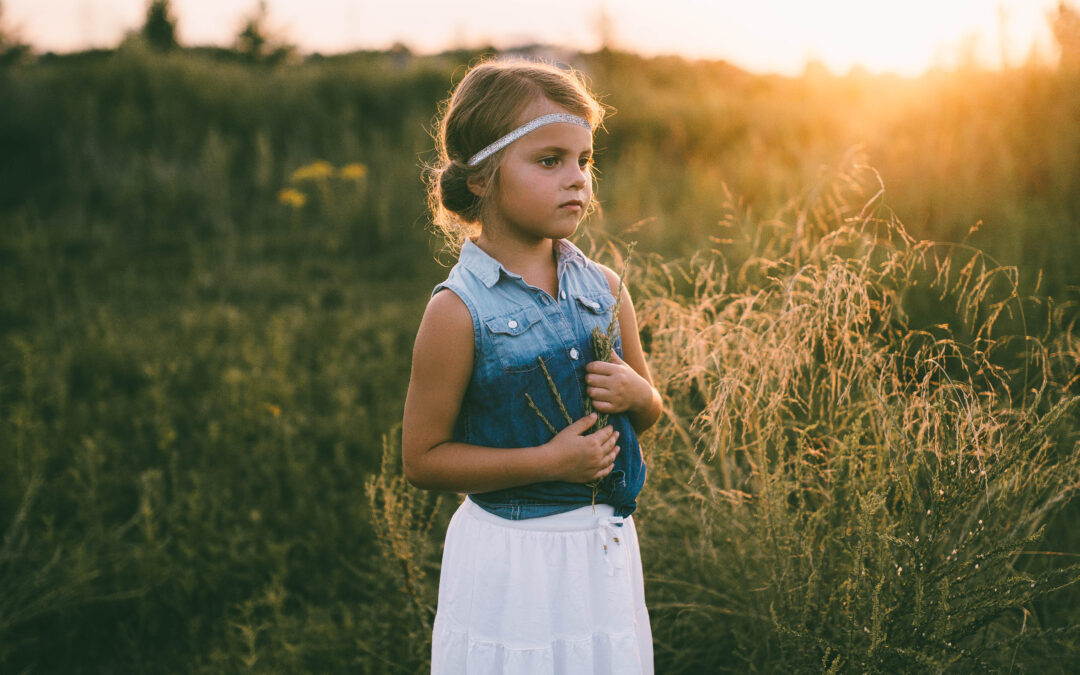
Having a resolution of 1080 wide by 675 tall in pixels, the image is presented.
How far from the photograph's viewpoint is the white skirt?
5.10 ft

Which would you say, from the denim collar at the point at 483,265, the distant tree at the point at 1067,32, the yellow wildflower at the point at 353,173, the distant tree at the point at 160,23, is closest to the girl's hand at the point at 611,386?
the denim collar at the point at 483,265

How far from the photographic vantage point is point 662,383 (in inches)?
102

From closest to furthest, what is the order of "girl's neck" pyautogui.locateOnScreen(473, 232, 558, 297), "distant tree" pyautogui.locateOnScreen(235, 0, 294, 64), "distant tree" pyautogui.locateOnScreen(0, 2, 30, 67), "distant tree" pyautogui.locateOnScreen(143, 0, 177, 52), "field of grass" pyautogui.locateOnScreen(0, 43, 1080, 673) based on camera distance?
"girl's neck" pyautogui.locateOnScreen(473, 232, 558, 297)
"field of grass" pyautogui.locateOnScreen(0, 43, 1080, 673)
"distant tree" pyautogui.locateOnScreen(0, 2, 30, 67)
"distant tree" pyautogui.locateOnScreen(235, 0, 294, 64)
"distant tree" pyautogui.locateOnScreen(143, 0, 177, 52)

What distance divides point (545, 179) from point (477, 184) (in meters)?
0.19

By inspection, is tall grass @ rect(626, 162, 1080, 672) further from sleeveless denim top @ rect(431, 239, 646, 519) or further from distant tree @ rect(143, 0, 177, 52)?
distant tree @ rect(143, 0, 177, 52)

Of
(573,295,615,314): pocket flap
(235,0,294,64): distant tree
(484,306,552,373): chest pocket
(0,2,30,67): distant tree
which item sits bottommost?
(484,306,552,373): chest pocket

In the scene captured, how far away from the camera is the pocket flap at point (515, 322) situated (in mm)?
1548

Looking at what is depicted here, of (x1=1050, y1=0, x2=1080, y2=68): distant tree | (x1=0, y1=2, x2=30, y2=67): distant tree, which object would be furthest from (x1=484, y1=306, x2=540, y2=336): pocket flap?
(x1=0, y1=2, x2=30, y2=67): distant tree

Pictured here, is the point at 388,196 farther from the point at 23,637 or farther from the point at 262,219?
the point at 23,637

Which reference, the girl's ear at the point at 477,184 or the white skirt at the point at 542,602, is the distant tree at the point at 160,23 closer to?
the girl's ear at the point at 477,184

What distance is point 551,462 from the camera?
1.54 metres

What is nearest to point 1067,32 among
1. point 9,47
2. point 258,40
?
point 9,47

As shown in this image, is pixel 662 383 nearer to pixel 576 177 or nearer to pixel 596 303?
pixel 596 303

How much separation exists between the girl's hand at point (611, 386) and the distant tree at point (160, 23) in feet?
83.1
